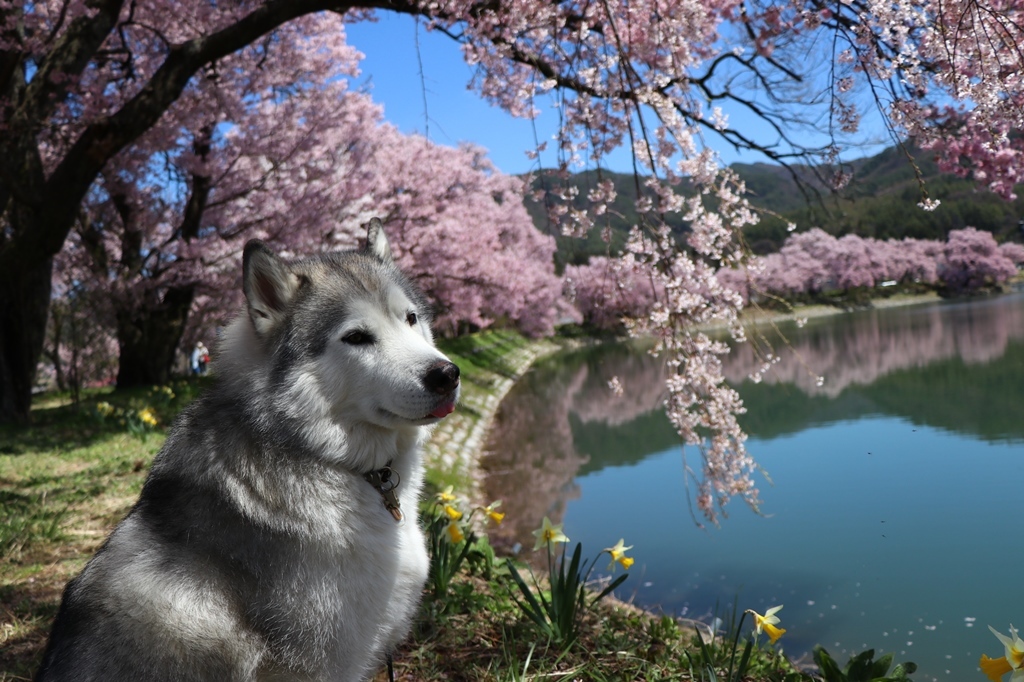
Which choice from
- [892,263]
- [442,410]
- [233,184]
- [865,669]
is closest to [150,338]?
[233,184]

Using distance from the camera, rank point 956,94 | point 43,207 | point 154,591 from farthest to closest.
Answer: point 43,207, point 956,94, point 154,591

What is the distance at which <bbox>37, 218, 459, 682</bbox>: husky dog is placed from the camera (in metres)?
1.94

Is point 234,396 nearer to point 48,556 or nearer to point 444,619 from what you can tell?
point 444,619

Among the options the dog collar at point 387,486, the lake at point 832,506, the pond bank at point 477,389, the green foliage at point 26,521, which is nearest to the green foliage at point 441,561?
the pond bank at point 477,389

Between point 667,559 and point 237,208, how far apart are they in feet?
34.9

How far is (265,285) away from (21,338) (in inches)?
398

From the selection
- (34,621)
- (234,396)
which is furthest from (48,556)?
(234,396)

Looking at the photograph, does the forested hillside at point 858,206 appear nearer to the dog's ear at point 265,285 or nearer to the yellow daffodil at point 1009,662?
the yellow daffodil at point 1009,662

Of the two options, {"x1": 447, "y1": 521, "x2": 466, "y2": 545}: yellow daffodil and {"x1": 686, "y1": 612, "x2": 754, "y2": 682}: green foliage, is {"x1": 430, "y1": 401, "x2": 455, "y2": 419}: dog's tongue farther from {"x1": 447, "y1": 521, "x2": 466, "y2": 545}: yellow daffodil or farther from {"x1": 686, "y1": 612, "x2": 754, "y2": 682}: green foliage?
{"x1": 447, "y1": 521, "x2": 466, "y2": 545}: yellow daffodil

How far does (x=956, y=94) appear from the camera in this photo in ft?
13.9

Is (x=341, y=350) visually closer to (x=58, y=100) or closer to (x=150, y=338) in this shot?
(x=58, y=100)

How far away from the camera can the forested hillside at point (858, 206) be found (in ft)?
16.7

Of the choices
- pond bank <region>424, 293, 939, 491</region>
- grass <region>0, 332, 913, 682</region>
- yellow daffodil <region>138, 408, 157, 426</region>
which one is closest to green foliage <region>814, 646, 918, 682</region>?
grass <region>0, 332, 913, 682</region>

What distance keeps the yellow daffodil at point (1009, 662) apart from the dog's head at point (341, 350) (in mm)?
1900
